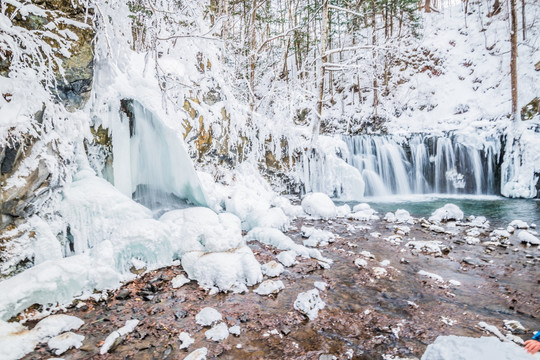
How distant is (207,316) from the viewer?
104 inches

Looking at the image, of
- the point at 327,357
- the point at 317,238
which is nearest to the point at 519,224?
the point at 317,238

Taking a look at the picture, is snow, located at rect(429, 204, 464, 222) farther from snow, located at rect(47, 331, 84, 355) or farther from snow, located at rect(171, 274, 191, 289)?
snow, located at rect(47, 331, 84, 355)

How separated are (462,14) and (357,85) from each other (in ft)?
32.6

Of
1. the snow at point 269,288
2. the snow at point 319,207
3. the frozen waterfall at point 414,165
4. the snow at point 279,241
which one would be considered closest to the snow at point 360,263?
the snow at point 279,241

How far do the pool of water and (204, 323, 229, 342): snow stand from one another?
6170 mm

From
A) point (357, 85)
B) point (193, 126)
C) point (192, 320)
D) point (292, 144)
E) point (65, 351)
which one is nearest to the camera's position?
point (65, 351)

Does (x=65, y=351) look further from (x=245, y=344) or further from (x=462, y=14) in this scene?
(x=462, y=14)

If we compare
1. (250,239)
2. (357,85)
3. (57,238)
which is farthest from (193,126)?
(357,85)

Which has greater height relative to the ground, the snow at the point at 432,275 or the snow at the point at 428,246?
the snow at the point at 428,246

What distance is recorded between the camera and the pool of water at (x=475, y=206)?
6.60 meters

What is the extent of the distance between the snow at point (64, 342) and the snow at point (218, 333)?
1.12 meters

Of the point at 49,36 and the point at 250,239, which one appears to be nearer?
the point at 49,36

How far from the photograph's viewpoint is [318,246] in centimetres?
485

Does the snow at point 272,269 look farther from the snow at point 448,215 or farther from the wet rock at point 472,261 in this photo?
the snow at point 448,215
